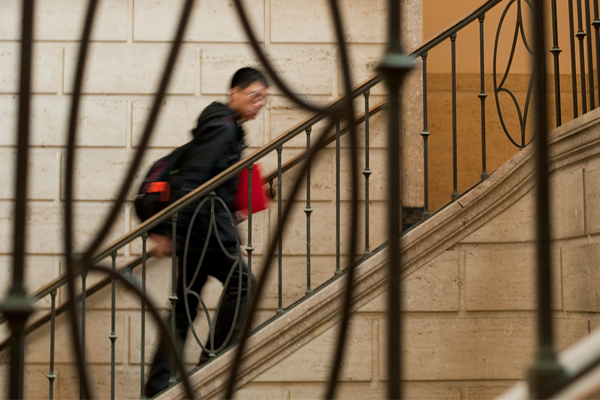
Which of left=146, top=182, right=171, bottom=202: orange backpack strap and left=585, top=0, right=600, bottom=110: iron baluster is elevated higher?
left=585, top=0, right=600, bottom=110: iron baluster

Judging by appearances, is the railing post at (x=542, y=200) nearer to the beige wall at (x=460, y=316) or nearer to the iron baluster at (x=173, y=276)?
Answer: the beige wall at (x=460, y=316)

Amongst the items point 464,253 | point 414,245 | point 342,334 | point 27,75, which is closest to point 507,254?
point 464,253

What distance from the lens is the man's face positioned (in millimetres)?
3127

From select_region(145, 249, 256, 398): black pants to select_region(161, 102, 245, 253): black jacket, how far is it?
0.26 feet

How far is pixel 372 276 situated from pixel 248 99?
1.09 metres

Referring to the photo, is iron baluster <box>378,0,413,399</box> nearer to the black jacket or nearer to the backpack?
the black jacket

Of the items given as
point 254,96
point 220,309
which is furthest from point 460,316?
point 254,96

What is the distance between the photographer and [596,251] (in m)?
2.57

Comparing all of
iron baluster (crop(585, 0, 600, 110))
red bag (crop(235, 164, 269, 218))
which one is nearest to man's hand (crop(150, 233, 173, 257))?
red bag (crop(235, 164, 269, 218))

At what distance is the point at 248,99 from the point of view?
312 cm

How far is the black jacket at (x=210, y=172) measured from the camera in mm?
3035

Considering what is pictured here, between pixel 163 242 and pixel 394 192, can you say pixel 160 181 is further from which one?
pixel 394 192

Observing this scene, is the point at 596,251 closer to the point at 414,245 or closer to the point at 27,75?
the point at 414,245

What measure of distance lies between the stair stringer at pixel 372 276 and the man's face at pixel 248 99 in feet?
3.16
